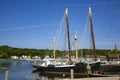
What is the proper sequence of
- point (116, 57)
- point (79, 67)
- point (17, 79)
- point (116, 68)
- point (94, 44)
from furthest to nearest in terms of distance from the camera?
point (116, 57) → point (116, 68) → point (94, 44) → point (79, 67) → point (17, 79)

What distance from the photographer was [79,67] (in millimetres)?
66375

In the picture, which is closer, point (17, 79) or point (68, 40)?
point (17, 79)

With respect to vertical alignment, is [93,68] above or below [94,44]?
below

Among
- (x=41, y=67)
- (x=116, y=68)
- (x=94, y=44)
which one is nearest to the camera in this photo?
(x=94, y=44)

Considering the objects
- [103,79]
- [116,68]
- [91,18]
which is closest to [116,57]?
[116,68]

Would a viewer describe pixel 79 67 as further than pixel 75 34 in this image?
No

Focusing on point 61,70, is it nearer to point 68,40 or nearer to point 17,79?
point 68,40

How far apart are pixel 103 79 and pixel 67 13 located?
46.0 m

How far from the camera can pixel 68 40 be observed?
72.0m

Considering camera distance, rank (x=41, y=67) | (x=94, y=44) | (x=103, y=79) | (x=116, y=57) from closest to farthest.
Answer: (x=103, y=79), (x=94, y=44), (x=41, y=67), (x=116, y=57)

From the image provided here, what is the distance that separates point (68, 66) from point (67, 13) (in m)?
18.1

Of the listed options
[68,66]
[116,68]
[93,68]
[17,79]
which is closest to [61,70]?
[68,66]

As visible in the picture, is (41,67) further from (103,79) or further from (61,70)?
(103,79)

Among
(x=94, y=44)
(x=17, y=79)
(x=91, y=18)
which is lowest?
(x=17, y=79)
